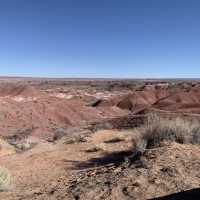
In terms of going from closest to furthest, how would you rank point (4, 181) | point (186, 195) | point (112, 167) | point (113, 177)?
point (186, 195), point (113, 177), point (4, 181), point (112, 167)

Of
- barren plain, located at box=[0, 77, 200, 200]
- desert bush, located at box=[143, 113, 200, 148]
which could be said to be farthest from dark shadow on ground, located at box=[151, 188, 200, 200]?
desert bush, located at box=[143, 113, 200, 148]

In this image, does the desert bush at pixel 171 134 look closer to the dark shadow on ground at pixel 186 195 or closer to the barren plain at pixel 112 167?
the barren plain at pixel 112 167

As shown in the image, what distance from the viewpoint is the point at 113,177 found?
321 inches

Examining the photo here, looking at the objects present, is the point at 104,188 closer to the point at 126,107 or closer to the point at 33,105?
the point at 33,105

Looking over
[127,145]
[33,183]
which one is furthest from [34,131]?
[33,183]

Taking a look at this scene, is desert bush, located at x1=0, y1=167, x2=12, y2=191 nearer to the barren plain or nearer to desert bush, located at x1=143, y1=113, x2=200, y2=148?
the barren plain

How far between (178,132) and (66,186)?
182 inches

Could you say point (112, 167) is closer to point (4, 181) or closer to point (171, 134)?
point (4, 181)

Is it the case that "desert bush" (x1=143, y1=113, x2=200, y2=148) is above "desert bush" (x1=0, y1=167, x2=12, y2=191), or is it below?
above

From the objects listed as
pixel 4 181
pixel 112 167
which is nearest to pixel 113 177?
pixel 112 167

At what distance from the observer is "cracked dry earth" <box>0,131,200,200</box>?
23.5 ft

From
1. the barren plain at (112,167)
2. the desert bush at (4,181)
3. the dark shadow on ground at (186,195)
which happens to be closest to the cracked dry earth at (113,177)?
the barren plain at (112,167)

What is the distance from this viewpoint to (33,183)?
9.00 meters

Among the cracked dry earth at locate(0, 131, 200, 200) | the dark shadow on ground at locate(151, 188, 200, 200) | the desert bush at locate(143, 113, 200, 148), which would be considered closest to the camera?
the dark shadow on ground at locate(151, 188, 200, 200)
